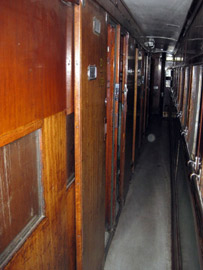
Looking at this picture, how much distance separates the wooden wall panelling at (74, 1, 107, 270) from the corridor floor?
2.42 feet

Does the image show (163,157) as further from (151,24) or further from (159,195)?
(151,24)

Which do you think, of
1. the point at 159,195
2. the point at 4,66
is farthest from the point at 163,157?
the point at 4,66

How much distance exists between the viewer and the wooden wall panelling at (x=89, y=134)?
1.76 metres

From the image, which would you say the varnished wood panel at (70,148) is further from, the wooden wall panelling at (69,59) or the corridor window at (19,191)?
the corridor window at (19,191)

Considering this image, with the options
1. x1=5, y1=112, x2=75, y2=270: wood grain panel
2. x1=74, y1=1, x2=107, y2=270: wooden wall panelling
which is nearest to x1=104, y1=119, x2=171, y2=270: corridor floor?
x1=74, y1=1, x2=107, y2=270: wooden wall panelling

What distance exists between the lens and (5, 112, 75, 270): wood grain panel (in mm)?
1365

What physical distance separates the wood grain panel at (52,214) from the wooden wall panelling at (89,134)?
13 cm

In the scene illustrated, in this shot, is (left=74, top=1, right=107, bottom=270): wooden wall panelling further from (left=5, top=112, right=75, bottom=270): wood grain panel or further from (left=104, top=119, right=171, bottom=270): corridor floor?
(left=104, top=119, right=171, bottom=270): corridor floor

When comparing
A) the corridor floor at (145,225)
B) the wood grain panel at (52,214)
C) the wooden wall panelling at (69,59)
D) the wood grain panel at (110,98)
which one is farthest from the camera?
the corridor floor at (145,225)

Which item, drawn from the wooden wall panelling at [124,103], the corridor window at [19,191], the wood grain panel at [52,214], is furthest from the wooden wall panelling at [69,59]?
the wooden wall panelling at [124,103]

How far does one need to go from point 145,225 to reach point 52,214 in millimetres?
2542

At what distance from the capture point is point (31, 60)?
122 cm

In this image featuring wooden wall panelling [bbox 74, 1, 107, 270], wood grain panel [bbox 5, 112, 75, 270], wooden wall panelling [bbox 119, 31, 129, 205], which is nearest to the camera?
wood grain panel [bbox 5, 112, 75, 270]

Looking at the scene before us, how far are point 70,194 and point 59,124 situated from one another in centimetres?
54
